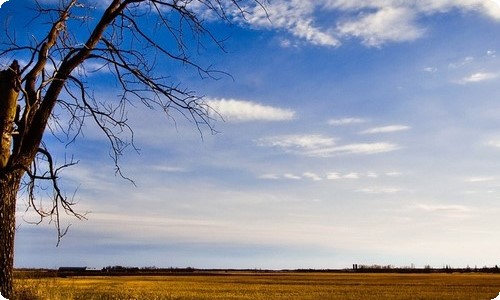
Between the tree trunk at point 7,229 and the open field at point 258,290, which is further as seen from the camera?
the open field at point 258,290

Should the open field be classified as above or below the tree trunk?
below

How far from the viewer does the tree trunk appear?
7.48 meters

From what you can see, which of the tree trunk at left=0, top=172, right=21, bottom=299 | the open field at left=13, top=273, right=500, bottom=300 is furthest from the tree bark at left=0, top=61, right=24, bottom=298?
the open field at left=13, top=273, right=500, bottom=300

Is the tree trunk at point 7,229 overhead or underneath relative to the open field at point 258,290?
overhead

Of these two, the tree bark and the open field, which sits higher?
the tree bark

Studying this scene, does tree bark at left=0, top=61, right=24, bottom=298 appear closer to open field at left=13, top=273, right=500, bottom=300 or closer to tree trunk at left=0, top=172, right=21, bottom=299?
tree trunk at left=0, top=172, right=21, bottom=299

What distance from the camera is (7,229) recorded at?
24.8 ft

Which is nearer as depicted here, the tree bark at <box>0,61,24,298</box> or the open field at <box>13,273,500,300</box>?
the tree bark at <box>0,61,24,298</box>

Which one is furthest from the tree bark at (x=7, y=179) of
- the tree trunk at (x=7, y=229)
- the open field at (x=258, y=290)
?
the open field at (x=258, y=290)

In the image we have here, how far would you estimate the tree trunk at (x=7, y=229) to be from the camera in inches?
295

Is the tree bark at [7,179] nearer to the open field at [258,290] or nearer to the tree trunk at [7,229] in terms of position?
the tree trunk at [7,229]

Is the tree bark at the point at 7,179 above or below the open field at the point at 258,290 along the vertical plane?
above

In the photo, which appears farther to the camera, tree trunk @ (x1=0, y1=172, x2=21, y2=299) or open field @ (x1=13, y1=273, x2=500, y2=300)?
open field @ (x1=13, y1=273, x2=500, y2=300)

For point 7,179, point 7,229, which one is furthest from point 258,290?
point 7,179
